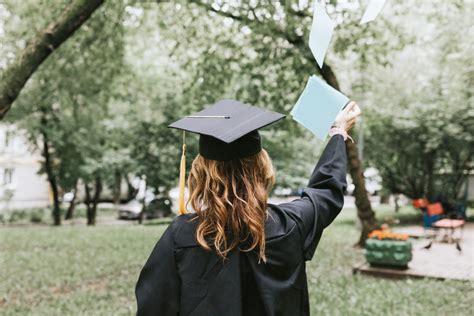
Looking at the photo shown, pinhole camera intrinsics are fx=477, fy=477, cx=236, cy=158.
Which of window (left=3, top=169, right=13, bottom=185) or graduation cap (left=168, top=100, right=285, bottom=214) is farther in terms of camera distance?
window (left=3, top=169, right=13, bottom=185)

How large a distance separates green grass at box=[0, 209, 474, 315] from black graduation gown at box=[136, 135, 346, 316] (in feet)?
13.4

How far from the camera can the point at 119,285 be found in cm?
750

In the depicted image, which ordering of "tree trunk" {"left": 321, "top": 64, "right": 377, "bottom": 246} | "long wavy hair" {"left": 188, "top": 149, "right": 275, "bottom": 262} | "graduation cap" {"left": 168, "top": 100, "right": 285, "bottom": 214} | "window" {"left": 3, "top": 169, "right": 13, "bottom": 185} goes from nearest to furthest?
"long wavy hair" {"left": 188, "top": 149, "right": 275, "bottom": 262}, "graduation cap" {"left": 168, "top": 100, "right": 285, "bottom": 214}, "tree trunk" {"left": 321, "top": 64, "right": 377, "bottom": 246}, "window" {"left": 3, "top": 169, "right": 13, "bottom": 185}

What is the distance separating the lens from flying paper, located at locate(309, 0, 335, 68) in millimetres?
2102

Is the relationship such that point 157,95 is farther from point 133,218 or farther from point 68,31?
point 68,31

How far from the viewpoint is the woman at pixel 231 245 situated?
77.2 inches

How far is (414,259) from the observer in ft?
30.9

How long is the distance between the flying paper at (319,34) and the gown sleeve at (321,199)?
40 cm

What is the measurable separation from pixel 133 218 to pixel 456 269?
62.3 ft

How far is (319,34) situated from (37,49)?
200 inches

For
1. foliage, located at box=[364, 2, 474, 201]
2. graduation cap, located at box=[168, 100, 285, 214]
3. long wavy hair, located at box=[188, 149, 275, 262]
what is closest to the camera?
long wavy hair, located at box=[188, 149, 275, 262]

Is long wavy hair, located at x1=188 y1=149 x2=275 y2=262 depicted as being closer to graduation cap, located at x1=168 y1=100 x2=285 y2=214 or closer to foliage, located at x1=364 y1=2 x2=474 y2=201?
graduation cap, located at x1=168 y1=100 x2=285 y2=214

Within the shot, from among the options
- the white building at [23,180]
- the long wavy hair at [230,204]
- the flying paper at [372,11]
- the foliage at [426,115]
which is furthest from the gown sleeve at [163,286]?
the white building at [23,180]

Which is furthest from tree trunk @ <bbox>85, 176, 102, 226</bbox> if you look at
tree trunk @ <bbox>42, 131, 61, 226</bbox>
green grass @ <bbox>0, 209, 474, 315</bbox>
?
green grass @ <bbox>0, 209, 474, 315</bbox>
